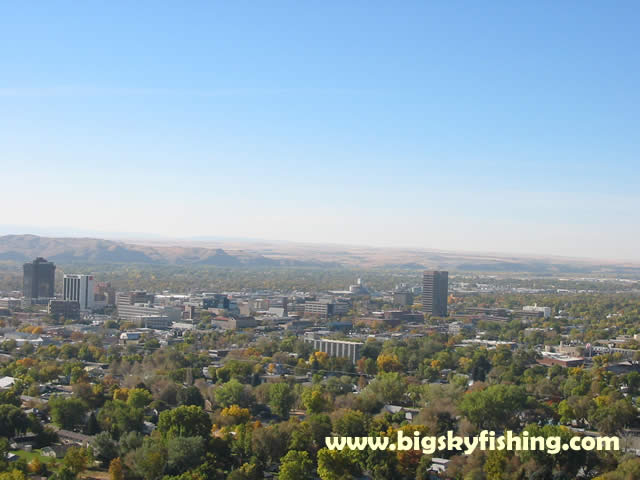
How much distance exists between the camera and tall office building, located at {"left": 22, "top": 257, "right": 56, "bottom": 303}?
79.3 meters

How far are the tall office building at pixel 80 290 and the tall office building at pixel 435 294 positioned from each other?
95.8 feet

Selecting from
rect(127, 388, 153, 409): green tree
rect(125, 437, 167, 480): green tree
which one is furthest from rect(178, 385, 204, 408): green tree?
rect(125, 437, 167, 480): green tree

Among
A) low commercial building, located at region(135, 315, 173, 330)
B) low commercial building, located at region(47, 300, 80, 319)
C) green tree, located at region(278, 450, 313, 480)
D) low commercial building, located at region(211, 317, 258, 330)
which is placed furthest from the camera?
low commercial building, located at region(47, 300, 80, 319)

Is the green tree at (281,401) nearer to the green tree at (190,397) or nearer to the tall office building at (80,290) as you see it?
the green tree at (190,397)

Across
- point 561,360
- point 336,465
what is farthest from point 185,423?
point 561,360

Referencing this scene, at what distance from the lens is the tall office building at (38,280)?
3123 inches

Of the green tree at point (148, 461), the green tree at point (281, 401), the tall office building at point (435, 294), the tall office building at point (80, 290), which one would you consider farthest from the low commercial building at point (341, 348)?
the tall office building at point (80, 290)

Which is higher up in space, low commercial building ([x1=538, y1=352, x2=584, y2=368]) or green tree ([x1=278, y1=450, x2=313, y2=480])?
green tree ([x1=278, y1=450, x2=313, y2=480])

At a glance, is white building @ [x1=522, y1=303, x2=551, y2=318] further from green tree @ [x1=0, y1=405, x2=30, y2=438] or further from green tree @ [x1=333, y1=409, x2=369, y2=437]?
Answer: green tree @ [x1=0, y1=405, x2=30, y2=438]

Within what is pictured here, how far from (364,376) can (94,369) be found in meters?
11.9

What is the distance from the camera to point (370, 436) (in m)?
23.2

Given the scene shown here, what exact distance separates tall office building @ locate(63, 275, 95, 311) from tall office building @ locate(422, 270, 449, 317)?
95.8ft

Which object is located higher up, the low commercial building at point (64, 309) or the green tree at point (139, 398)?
the green tree at point (139, 398)

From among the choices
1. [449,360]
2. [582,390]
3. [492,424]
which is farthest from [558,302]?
[492,424]
